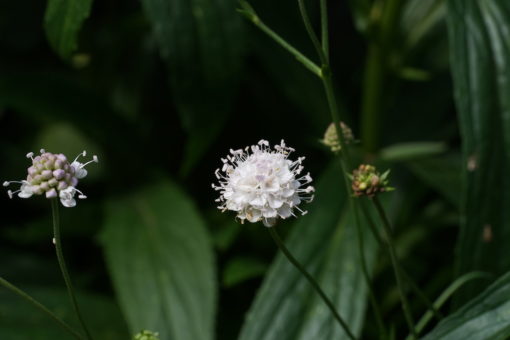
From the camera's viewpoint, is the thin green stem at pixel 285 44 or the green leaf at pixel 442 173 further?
the green leaf at pixel 442 173

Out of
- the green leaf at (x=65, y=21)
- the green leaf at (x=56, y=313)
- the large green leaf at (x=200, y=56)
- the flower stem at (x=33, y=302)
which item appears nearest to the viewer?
the flower stem at (x=33, y=302)

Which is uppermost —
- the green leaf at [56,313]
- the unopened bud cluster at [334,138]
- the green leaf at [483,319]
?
the green leaf at [56,313]

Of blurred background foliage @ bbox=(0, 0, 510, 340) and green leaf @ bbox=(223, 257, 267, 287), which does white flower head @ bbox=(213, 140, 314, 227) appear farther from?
green leaf @ bbox=(223, 257, 267, 287)

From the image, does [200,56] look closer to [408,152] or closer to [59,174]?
[408,152]

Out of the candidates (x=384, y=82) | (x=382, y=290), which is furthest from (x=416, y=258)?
(x=384, y=82)

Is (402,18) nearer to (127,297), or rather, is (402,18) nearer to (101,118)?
(101,118)

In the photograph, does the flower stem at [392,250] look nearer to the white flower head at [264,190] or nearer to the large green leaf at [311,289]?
the white flower head at [264,190]

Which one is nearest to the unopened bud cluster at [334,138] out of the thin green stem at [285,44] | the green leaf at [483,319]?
the thin green stem at [285,44]

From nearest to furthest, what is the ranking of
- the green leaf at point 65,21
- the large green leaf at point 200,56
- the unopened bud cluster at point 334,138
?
the unopened bud cluster at point 334,138 < the green leaf at point 65,21 < the large green leaf at point 200,56
